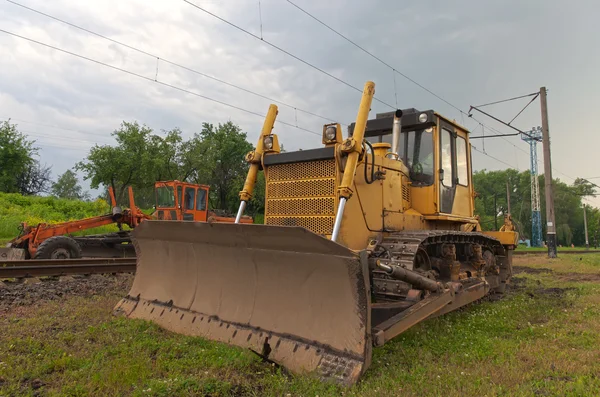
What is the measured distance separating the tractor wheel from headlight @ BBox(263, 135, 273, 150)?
25.5ft

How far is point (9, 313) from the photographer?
5.59m

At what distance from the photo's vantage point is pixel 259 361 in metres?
3.87

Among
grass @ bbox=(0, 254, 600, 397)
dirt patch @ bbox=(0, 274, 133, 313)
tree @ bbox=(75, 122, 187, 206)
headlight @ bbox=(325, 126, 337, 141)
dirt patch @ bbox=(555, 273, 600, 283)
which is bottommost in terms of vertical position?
grass @ bbox=(0, 254, 600, 397)

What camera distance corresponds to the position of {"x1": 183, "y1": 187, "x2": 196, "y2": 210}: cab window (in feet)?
47.0

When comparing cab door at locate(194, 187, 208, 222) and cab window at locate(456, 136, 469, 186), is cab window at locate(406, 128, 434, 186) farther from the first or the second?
cab door at locate(194, 187, 208, 222)

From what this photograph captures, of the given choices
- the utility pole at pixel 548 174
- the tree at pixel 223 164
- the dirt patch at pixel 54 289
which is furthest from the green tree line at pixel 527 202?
the dirt patch at pixel 54 289

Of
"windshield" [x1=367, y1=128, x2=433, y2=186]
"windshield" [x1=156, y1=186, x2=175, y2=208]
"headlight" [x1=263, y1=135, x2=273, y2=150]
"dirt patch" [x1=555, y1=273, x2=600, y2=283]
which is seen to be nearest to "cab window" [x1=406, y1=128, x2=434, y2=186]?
"windshield" [x1=367, y1=128, x2=433, y2=186]

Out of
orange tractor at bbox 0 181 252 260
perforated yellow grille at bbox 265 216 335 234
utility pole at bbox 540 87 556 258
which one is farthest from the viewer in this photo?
utility pole at bbox 540 87 556 258

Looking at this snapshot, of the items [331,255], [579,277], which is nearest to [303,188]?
[331,255]

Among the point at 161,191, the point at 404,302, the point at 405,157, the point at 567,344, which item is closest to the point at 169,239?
the point at 404,302

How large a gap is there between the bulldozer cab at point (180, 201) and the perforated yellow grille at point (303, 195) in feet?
29.8

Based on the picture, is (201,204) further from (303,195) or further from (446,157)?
(303,195)

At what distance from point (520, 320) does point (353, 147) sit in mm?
3406

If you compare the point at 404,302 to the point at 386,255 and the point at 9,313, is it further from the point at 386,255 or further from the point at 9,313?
the point at 9,313
